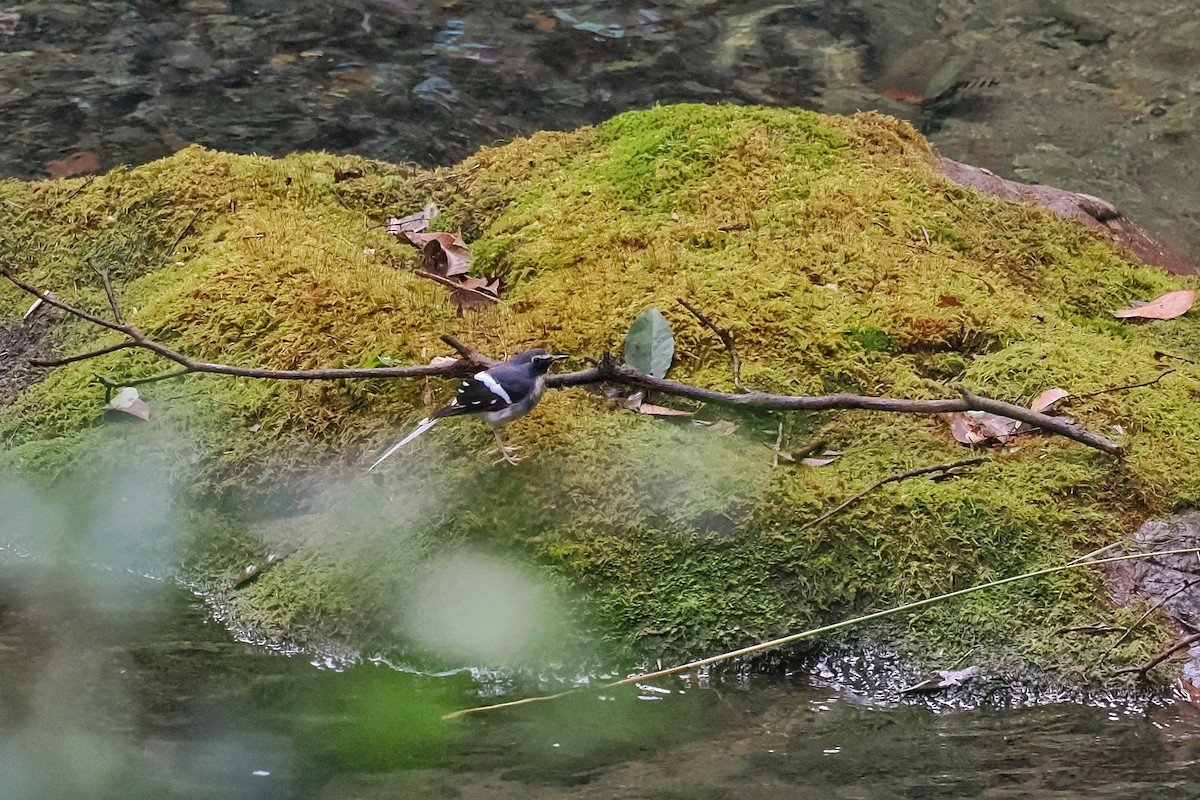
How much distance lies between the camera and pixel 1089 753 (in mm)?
2029

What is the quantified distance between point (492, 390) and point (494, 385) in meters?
0.02

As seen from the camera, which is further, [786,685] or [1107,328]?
[1107,328]

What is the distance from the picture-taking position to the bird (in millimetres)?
2766

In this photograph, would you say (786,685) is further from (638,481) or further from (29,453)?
(29,453)

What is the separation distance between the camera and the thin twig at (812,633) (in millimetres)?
2418

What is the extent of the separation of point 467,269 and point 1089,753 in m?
2.83

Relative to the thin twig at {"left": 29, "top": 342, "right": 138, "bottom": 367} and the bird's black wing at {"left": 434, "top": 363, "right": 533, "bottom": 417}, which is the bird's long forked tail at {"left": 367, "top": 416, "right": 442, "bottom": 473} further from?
the thin twig at {"left": 29, "top": 342, "right": 138, "bottom": 367}

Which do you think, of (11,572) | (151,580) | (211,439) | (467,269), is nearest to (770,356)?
(467,269)

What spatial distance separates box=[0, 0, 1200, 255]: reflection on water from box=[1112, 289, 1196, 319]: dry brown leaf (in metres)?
2.91

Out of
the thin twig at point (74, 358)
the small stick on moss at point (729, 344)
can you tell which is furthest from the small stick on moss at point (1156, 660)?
the thin twig at point (74, 358)

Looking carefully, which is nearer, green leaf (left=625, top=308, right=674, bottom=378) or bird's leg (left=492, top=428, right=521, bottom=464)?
bird's leg (left=492, top=428, right=521, bottom=464)

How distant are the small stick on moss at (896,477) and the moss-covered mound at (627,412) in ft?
0.08

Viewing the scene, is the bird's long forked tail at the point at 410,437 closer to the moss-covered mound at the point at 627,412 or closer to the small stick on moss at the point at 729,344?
the moss-covered mound at the point at 627,412

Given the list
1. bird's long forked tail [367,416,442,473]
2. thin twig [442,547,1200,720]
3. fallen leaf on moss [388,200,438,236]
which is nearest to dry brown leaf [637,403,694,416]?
bird's long forked tail [367,416,442,473]
